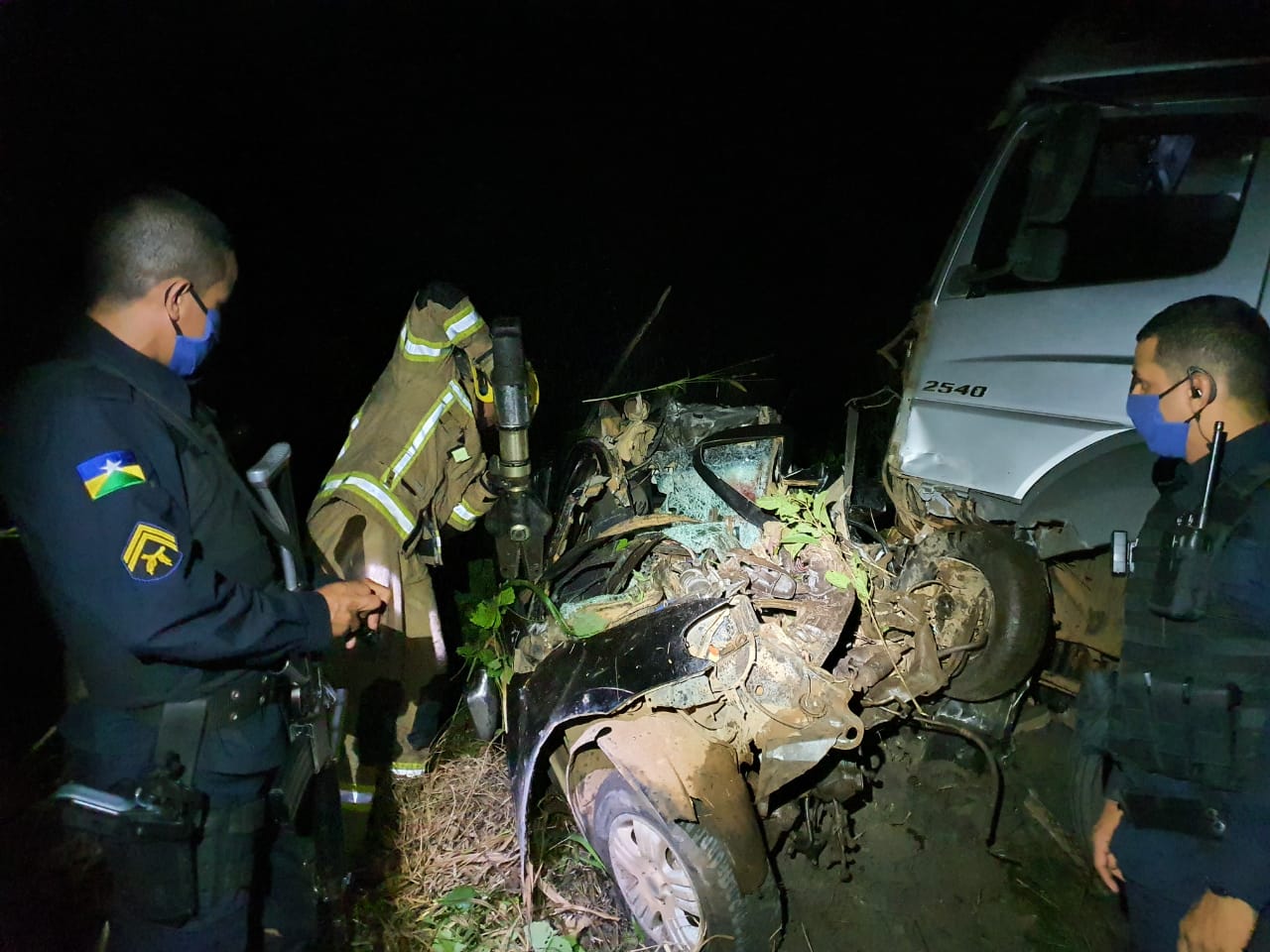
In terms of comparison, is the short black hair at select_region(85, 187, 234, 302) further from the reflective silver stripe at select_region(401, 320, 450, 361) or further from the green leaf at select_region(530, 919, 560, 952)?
the green leaf at select_region(530, 919, 560, 952)

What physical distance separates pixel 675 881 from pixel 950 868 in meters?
1.30

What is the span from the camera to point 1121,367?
2.37m

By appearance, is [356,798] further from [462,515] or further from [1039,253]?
[1039,253]

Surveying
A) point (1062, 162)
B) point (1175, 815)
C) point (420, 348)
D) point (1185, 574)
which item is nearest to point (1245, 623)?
point (1185, 574)

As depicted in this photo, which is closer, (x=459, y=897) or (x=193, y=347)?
(x=193, y=347)

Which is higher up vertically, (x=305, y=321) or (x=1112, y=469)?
(x=1112, y=469)

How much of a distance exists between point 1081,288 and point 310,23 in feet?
19.8

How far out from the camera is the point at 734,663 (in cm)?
213

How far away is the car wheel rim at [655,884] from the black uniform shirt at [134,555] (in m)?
1.16

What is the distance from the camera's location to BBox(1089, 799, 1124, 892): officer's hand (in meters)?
1.82

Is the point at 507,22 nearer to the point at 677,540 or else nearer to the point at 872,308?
the point at 872,308

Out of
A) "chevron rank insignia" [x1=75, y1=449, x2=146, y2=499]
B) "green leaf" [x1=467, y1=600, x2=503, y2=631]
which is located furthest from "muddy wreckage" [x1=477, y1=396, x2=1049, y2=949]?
"chevron rank insignia" [x1=75, y1=449, x2=146, y2=499]

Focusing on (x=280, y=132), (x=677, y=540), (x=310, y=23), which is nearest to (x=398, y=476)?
(x=677, y=540)

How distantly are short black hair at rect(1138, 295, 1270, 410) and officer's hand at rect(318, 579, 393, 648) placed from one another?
2256 mm
